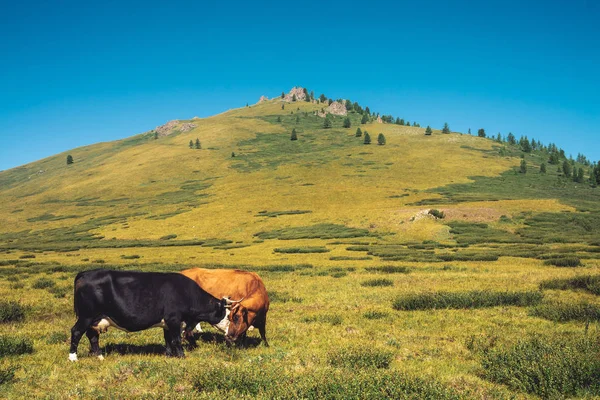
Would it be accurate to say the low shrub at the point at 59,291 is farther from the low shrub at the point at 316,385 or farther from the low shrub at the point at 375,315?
the low shrub at the point at 375,315

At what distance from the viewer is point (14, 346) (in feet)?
33.2

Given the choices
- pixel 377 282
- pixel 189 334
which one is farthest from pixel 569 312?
pixel 189 334

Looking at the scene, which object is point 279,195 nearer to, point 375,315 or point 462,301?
point 462,301

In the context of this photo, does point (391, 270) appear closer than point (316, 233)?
Yes

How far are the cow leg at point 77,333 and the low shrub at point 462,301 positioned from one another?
11962mm

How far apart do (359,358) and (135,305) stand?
6132 mm

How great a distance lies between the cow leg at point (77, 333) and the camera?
32.1 feet

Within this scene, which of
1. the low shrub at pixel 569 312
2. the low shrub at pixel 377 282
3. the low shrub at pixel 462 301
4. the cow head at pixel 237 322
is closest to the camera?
the cow head at pixel 237 322

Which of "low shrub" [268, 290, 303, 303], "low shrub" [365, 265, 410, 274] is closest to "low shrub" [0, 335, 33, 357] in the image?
"low shrub" [268, 290, 303, 303]

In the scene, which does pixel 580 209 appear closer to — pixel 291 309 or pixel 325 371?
pixel 291 309

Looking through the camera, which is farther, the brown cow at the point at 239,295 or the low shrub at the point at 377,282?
the low shrub at the point at 377,282

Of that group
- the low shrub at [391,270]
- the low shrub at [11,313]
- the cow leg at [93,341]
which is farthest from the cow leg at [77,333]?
the low shrub at [391,270]

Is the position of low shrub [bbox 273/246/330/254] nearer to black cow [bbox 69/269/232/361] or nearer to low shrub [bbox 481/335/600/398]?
black cow [bbox 69/269/232/361]

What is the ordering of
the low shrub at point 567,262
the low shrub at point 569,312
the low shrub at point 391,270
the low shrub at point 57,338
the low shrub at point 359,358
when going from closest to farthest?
the low shrub at point 359,358, the low shrub at point 57,338, the low shrub at point 569,312, the low shrub at point 567,262, the low shrub at point 391,270
